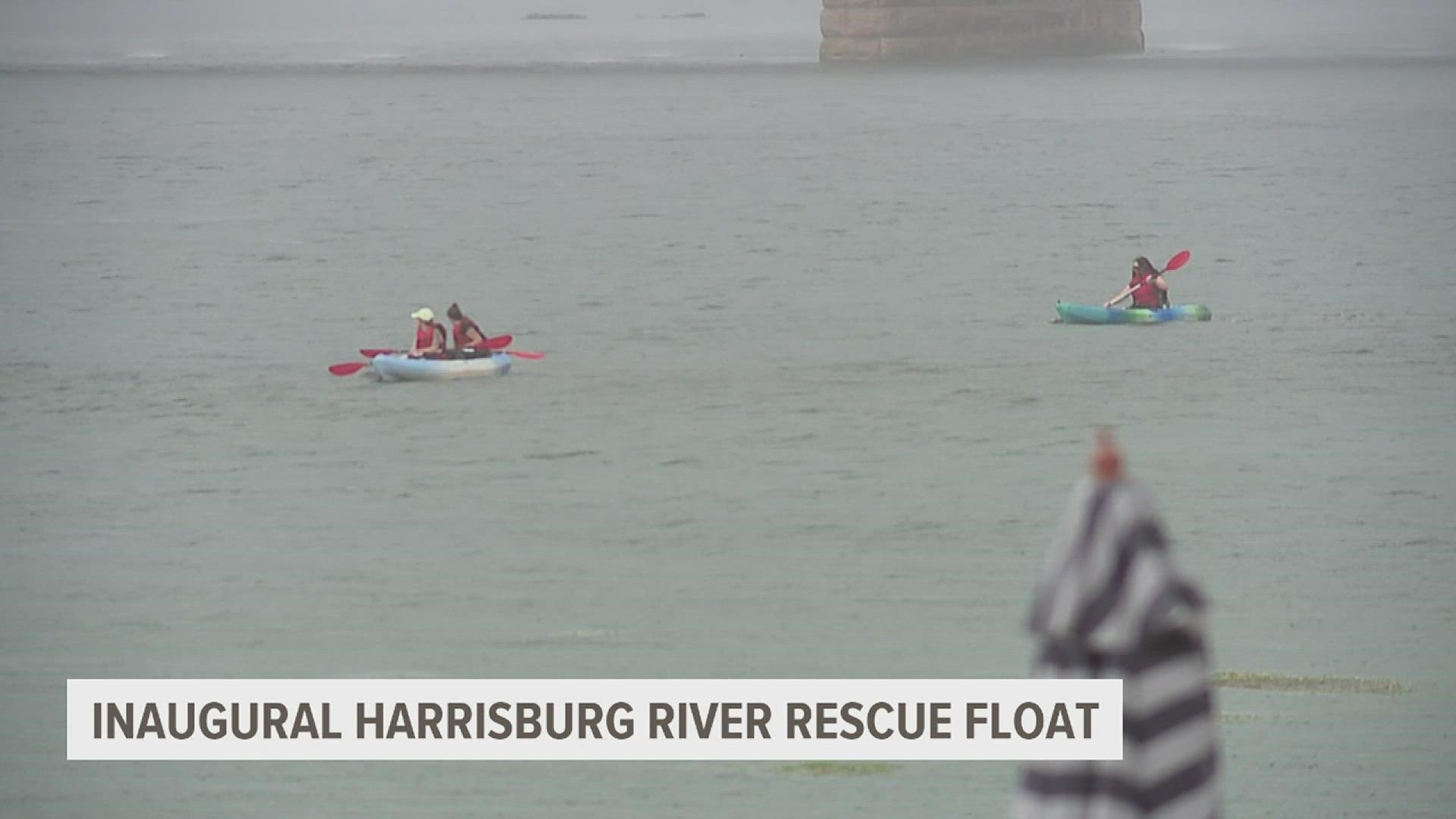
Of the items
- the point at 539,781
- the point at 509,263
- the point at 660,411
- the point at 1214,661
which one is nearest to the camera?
the point at 539,781

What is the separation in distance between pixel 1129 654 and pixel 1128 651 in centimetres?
2

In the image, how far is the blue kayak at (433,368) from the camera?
151 ft

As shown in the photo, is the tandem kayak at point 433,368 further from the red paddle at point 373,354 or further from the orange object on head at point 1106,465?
the orange object on head at point 1106,465

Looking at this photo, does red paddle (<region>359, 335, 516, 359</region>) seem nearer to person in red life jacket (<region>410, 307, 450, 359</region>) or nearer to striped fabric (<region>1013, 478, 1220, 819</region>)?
person in red life jacket (<region>410, 307, 450, 359</region>)

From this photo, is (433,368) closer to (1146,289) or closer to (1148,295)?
(1146,289)

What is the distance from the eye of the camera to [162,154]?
140m

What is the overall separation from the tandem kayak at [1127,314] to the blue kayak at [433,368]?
544 inches

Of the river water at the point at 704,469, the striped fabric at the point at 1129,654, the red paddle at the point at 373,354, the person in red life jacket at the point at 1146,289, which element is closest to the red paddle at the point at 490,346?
the red paddle at the point at 373,354

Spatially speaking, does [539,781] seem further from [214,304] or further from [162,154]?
[162,154]

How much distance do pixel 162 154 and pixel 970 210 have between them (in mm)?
58219

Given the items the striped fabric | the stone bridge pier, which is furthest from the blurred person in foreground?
the stone bridge pier

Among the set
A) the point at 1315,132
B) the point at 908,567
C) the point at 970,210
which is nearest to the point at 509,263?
the point at 970,210

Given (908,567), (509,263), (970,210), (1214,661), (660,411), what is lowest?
(1214,661)

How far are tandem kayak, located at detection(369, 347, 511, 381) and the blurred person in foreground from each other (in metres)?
39.4
